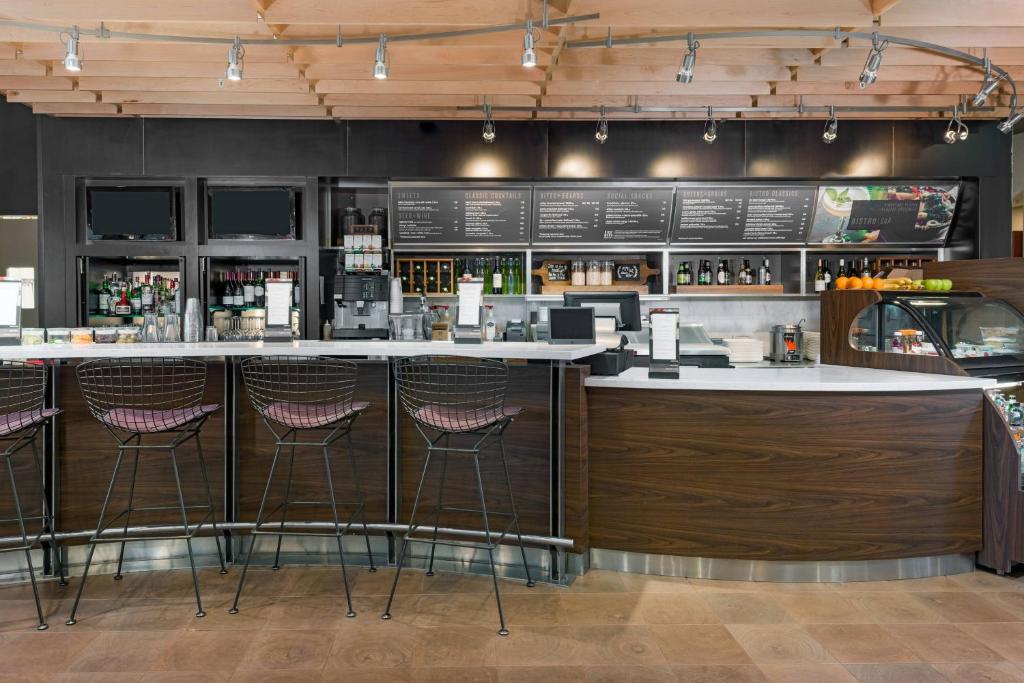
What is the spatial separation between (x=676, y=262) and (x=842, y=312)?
2327 millimetres

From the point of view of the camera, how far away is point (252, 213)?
605cm

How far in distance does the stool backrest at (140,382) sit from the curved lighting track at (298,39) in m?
1.71

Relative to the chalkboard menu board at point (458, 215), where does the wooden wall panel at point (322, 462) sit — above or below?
below

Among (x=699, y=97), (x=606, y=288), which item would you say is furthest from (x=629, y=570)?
(x=699, y=97)

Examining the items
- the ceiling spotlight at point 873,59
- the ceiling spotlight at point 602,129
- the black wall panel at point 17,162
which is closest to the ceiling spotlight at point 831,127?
the ceiling spotlight at point 873,59

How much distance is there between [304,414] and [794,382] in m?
2.19

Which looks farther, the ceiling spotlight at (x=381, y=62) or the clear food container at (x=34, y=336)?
the clear food container at (x=34, y=336)

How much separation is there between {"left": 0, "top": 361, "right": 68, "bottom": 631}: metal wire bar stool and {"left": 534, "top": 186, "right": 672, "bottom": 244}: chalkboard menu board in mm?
3785

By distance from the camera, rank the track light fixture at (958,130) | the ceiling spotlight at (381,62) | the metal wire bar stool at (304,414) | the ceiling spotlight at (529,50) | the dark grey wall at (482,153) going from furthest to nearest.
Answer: the dark grey wall at (482,153), the track light fixture at (958,130), the ceiling spotlight at (381,62), the ceiling spotlight at (529,50), the metal wire bar stool at (304,414)

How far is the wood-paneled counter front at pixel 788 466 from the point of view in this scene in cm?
351

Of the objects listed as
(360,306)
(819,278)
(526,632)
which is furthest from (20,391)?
(819,278)

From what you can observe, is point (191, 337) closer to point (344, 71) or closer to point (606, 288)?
point (344, 71)

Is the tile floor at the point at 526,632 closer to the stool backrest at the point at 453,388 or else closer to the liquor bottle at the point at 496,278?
the stool backrest at the point at 453,388

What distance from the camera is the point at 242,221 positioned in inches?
238
